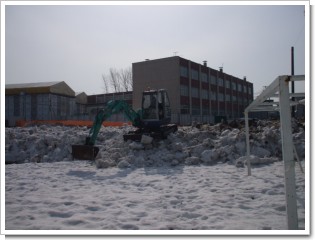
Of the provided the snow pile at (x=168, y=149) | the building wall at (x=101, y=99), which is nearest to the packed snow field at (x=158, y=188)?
the snow pile at (x=168, y=149)

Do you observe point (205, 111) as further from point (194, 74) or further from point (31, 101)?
point (31, 101)

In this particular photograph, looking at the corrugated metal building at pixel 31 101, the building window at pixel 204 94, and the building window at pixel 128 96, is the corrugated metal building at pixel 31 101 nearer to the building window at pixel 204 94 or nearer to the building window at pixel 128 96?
the building window at pixel 128 96

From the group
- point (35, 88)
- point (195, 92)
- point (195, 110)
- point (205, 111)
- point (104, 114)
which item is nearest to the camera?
point (104, 114)

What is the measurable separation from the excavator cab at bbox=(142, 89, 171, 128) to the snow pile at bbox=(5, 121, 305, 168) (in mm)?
996

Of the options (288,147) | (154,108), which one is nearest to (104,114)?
(154,108)

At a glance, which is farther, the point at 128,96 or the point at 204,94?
the point at 128,96

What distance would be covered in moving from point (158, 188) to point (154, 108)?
6.53 meters

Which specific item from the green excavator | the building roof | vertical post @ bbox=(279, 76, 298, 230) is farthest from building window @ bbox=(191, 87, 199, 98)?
vertical post @ bbox=(279, 76, 298, 230)

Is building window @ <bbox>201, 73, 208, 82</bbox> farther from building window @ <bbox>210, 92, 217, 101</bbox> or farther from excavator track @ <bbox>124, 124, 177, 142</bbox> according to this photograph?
excavator track @ <bbox>124, 124, 177, 142</bbox>

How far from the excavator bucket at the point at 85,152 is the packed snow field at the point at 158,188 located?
0.91 ft

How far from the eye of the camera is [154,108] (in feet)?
40.4

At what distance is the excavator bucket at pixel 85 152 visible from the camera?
10117 mm

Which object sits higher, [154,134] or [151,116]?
[151,116]
